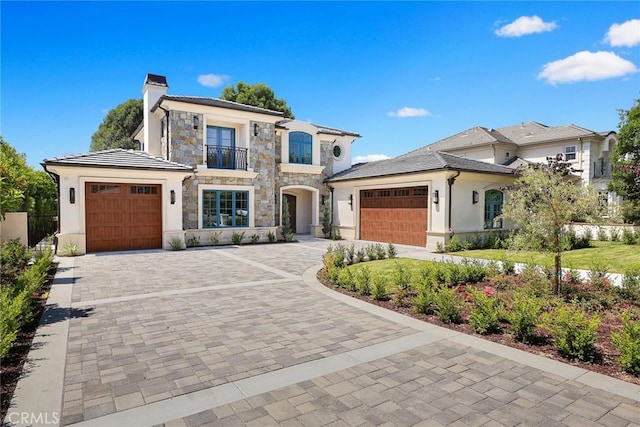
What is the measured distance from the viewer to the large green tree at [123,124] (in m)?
40.1

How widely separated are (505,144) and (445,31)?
18.5m

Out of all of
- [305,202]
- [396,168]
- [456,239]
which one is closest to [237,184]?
[305,202]

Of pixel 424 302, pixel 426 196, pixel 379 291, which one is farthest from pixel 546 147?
pixel 424 302

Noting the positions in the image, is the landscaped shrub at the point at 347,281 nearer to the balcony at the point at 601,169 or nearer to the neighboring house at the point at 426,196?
the neighboring house at the point at 426,196

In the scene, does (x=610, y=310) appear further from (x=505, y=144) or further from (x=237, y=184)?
(x=505, y=144)

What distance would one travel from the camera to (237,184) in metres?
18.3

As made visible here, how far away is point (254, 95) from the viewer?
110 feet

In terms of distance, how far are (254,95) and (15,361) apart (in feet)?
104

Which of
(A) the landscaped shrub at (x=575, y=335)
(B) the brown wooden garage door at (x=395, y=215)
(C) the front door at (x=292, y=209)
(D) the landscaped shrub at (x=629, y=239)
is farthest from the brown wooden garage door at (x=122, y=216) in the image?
(D) the landscaped shrub at (x=629, y=239)

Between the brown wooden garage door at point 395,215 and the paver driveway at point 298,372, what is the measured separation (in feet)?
34.0

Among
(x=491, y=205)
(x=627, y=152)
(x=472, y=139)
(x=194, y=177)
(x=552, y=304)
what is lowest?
(x=552, y=304)

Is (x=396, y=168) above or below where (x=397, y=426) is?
above

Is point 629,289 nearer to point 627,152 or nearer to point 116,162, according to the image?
point 116,162

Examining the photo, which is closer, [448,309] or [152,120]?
[448,309]
